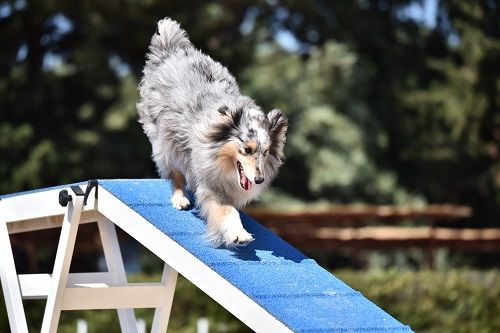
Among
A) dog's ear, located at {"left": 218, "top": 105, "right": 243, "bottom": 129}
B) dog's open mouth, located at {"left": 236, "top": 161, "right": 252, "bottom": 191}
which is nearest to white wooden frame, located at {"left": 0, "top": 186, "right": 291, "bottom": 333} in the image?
dog's open mouth, located at {"left": 236, "top": 161, "right": 252, "bottom": 191}

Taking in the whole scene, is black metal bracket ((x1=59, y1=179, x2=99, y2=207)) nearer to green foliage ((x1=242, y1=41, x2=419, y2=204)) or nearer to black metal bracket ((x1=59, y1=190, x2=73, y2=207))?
black metal bracket ((x1=59, y1=190, x2=73, y2=207))

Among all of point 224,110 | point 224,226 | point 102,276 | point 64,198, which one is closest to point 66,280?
point 64,198

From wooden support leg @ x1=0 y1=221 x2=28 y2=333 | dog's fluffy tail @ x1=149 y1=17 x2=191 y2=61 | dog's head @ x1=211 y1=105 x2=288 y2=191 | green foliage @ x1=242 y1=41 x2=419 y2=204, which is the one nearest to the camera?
dog's head @ x1=211 y1=105 x2=288 y2=191

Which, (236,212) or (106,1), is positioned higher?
(106,1)

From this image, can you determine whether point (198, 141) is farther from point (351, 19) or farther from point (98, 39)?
point (351, 19)

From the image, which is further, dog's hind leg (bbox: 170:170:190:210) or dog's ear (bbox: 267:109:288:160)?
dog's hind leg (bbox: 170:170:190:210)

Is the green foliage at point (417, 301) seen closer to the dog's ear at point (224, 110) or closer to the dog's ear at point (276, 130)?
the dog's ear at point (276, 130)

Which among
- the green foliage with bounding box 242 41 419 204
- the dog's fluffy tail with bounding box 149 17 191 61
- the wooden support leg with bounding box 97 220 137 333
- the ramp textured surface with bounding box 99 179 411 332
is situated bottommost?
the ramp textured surface with bounding box 99 179 411 332

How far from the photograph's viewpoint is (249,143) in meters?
5.60

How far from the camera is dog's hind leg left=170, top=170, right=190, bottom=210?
631 cm

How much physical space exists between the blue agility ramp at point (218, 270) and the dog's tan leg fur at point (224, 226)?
68mm

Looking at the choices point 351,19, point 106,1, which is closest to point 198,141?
point 106,1

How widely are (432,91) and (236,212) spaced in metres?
19.3

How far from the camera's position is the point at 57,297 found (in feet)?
19.8
